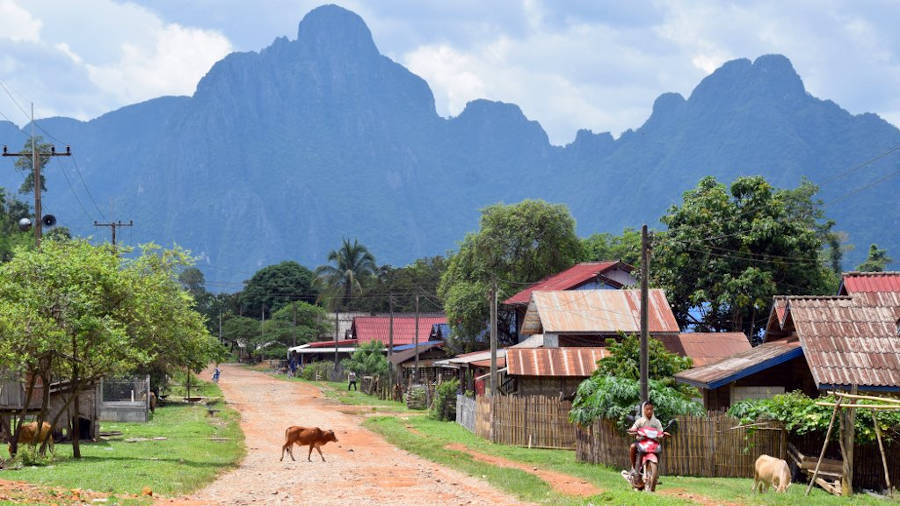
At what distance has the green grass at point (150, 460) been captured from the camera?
1745 centimetres

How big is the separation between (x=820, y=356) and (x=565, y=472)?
680cm

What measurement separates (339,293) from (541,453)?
74957 millimetres

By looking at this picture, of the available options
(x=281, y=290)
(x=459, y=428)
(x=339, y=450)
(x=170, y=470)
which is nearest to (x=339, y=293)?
(x=281, y=290)

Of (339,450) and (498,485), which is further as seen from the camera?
(339,450)

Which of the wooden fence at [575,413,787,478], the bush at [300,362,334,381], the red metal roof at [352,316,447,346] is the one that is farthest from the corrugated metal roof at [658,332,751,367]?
the red metal roof at [352,316,447,346]

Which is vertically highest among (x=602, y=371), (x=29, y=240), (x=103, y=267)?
(x=29, y=240)

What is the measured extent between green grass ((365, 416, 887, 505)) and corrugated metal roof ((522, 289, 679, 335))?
819cm

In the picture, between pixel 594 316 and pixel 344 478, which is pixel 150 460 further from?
pixel 594 316

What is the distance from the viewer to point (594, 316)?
38.0m

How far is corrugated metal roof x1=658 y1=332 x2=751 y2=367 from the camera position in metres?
35.7

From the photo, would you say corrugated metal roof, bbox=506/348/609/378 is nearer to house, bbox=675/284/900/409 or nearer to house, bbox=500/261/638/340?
house, bbox=675/284/900/409

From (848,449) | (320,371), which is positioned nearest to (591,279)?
(320,371)

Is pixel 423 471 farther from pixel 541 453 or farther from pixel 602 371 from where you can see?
pixel 602 371

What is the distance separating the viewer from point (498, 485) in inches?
748
